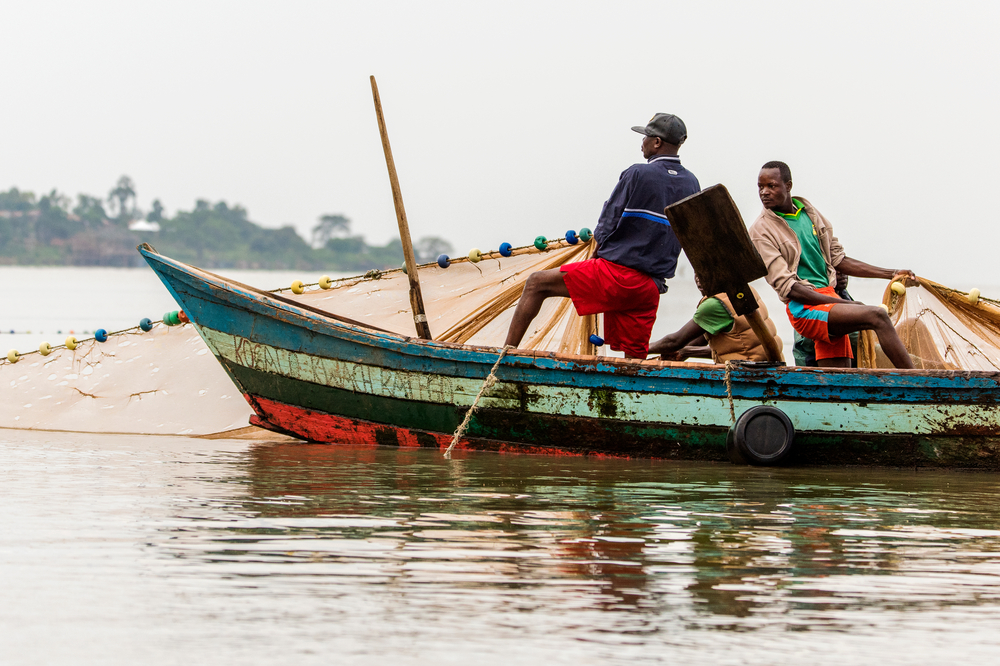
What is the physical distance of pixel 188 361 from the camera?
800 centimetres

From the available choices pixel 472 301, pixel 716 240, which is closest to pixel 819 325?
pixel 716 240

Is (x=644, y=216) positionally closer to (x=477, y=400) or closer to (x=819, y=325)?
(x=819, y=325)

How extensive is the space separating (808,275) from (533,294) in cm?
149

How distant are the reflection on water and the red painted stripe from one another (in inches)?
26.7

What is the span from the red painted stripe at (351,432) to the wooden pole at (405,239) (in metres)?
0.62

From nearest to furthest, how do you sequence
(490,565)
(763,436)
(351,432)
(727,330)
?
(490,565)
(763,436)
(727,330)
(351,432)

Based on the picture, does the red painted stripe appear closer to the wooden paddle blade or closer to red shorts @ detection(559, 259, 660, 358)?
red shorts @ detection(559, 259, 660, 358)

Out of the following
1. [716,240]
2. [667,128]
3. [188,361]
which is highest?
[667,128]

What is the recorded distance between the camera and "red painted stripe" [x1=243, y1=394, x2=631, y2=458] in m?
6.65

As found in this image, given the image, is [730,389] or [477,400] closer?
[730,389]

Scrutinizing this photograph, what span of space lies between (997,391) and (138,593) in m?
4.46

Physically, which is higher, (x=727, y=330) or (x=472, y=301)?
(x=472, y=301)

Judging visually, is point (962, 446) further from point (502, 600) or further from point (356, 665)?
point (356, 665)

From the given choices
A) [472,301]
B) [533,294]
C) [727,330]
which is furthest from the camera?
[472,301]
